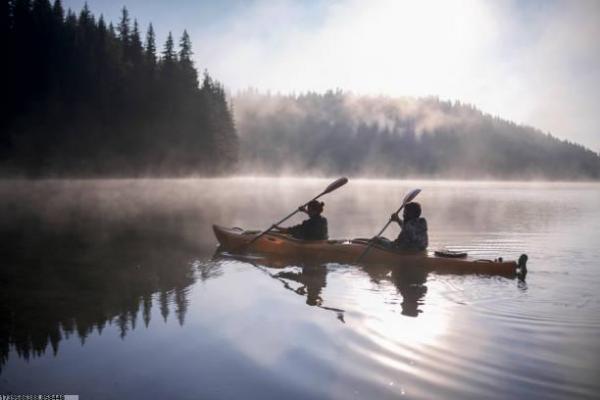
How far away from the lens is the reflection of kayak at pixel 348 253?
37.8 ft

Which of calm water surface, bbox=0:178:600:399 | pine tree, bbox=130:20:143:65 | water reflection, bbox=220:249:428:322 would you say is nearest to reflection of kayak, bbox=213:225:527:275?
water reflection, bbox=220:249:428:322

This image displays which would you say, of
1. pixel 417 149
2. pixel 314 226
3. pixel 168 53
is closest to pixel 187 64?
pixel 168 53

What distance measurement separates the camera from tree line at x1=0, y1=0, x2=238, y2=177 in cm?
4847

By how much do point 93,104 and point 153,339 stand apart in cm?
5302

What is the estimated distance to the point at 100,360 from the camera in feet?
20.4

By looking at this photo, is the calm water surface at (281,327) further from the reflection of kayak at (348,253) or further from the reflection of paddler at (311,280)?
the reflection of kayak at (348,253)

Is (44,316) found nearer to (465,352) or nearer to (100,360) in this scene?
(100,360)

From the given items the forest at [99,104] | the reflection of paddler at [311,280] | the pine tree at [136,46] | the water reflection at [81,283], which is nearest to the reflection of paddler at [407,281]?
the reflection of paddler at [311,280]

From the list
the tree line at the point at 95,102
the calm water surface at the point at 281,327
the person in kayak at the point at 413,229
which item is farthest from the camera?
the tree line at the point at 95,102

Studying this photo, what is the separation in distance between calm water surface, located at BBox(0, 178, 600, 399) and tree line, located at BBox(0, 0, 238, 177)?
37853 millimetres

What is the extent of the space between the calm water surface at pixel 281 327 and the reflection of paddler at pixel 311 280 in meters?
0.04

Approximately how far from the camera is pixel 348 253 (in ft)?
42.5

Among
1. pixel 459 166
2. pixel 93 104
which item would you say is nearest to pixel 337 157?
pixel 459 166

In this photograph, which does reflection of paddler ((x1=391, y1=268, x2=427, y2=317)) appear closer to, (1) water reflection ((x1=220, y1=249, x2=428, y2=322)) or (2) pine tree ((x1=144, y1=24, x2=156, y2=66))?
(1) water reflection ((x1=220, y1=249, x2=428, y2=322))
